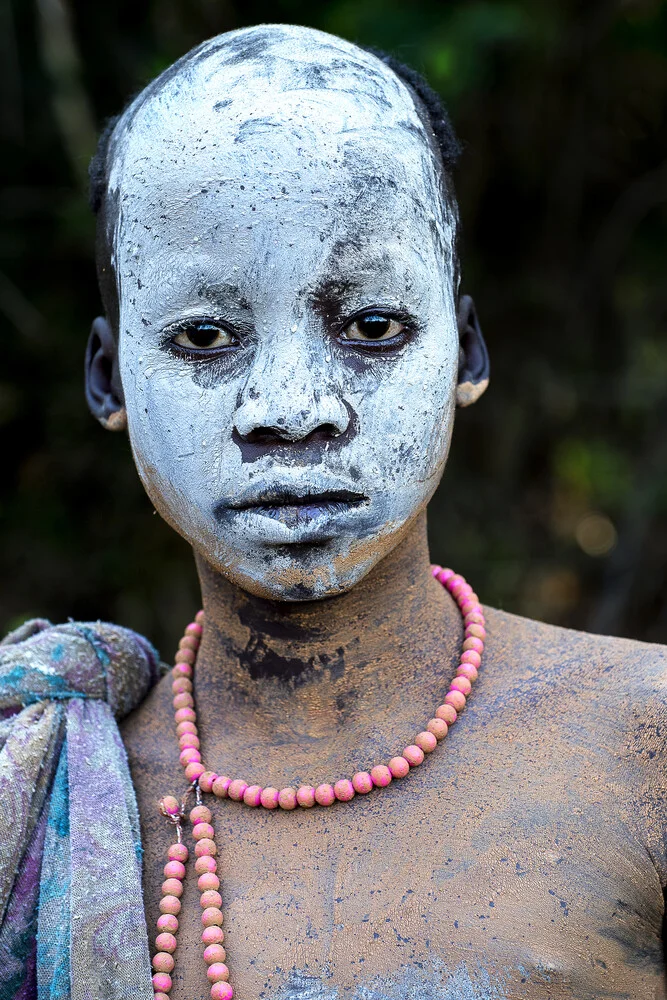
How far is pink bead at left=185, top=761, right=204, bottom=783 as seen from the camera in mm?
2051

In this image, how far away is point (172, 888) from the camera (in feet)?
6.25

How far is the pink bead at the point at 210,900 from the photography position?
1.87 metres

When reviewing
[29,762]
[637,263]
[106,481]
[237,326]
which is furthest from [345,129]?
[637,263]

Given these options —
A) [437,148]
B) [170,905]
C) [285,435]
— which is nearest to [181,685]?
[170,905]

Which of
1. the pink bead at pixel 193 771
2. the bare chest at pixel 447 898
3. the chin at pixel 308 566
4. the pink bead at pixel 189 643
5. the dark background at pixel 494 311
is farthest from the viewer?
the dark background at pixel 494 311

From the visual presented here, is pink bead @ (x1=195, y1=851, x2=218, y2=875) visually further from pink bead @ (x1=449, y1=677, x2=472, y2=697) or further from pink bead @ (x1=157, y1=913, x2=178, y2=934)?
pink bead @ (x1=449, y1=677, x2=472, y2=697)

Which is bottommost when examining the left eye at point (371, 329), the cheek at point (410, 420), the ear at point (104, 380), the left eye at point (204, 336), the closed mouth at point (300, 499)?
the ear at point (104, 380)

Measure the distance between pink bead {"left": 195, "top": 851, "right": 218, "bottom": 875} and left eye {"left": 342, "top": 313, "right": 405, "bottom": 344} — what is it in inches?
34.9

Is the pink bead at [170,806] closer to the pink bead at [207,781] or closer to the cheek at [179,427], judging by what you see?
the pink bead at [207,781]

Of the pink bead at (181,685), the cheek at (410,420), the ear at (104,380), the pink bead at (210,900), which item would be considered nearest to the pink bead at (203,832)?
the pink bead at (210,900)

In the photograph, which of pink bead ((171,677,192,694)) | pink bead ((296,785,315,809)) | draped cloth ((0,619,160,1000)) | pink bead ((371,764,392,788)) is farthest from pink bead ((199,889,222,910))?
pink bead ((171,677,192,694))

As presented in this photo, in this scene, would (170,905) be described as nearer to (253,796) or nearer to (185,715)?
(253,796)

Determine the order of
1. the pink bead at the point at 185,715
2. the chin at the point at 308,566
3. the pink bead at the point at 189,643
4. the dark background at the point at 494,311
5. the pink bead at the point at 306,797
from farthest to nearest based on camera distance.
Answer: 1. the dark background at the point at 494,311
2. the pink bead at the point at 189,643
3. the pink bead at the point at 185,715
4. the pink bead at the point at 306,797
5. the chin at the point at 308,566

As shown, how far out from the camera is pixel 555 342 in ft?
17.9
